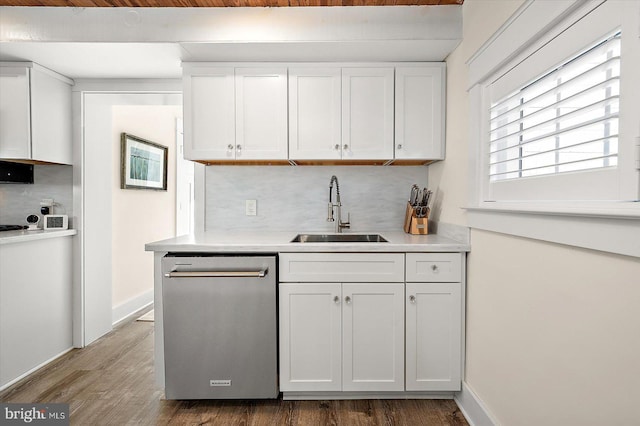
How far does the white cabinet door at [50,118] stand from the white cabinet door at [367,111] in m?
2.06

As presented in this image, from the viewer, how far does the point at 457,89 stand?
2168 mm

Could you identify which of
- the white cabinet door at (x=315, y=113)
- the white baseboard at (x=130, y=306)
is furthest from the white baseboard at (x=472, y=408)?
the white baseboard at (x=130, y=306)

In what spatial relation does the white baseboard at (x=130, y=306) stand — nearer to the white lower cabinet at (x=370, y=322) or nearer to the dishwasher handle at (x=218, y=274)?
the dishwasher handle at (x=218, y=274)

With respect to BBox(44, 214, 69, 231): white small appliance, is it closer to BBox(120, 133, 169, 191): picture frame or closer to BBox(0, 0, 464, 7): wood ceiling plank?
BBox(120, 133, 169, 191): picture frame

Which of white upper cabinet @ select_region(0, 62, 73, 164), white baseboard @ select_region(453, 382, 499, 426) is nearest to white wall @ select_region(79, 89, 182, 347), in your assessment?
white upper cabinet @ select_region(0, 62, 73, 164)

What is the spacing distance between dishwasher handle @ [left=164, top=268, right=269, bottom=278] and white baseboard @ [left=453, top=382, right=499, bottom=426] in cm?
125

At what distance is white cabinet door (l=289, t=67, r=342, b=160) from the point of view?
7.71 ft

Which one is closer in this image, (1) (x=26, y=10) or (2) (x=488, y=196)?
(2) (x=488, y=196)

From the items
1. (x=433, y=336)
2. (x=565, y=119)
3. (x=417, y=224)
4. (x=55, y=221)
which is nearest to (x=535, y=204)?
(x=565, y=119)

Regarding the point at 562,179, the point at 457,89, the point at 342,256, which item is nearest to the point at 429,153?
the point at 457,89

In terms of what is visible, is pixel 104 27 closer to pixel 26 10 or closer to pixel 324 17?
pixel 26 10

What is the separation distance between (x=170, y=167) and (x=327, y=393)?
344 centimetres

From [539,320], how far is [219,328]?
5.05ft

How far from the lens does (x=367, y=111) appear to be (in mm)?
2359
